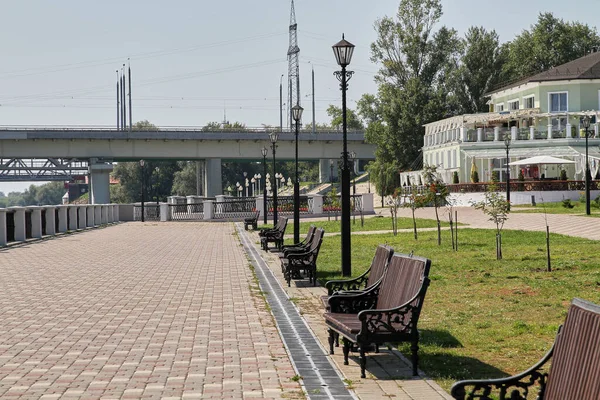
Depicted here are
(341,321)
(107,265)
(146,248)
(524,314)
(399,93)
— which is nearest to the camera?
(341,321)

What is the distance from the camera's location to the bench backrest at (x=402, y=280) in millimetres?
8438

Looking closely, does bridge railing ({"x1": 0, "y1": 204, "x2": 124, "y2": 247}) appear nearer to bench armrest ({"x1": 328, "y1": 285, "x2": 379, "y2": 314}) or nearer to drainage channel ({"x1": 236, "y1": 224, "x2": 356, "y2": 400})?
drainage channel ({"x1": 236, "y1": 224, "x2": 356, "y2": 400})

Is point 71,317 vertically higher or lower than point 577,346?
lower

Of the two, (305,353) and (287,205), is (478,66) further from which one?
(305,353)

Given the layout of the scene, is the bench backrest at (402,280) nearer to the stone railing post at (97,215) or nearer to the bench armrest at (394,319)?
the bench armrest at (394,319)

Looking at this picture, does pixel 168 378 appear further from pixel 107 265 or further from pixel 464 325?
pixel 107 265

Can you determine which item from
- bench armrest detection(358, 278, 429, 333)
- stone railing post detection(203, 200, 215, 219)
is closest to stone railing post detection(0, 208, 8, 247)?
bench armrest detection(358, 278, 429, 333)

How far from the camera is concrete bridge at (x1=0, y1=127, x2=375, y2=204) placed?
259 ft

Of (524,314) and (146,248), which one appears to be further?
(146,248)

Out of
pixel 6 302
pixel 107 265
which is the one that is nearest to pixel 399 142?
pixel 107 265

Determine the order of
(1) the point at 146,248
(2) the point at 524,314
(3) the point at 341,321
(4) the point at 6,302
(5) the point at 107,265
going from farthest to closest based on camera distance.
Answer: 1. (1) the point at 146,248
2. (5) the point at 107,265
3. (4) the point at 6,302
4. (2) the point at 524,314
5. (3) the point at 341,321

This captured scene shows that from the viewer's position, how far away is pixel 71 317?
1273cm

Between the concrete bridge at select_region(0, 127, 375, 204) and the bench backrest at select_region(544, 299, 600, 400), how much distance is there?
248 feet

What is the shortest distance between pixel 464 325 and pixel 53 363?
483 cm
